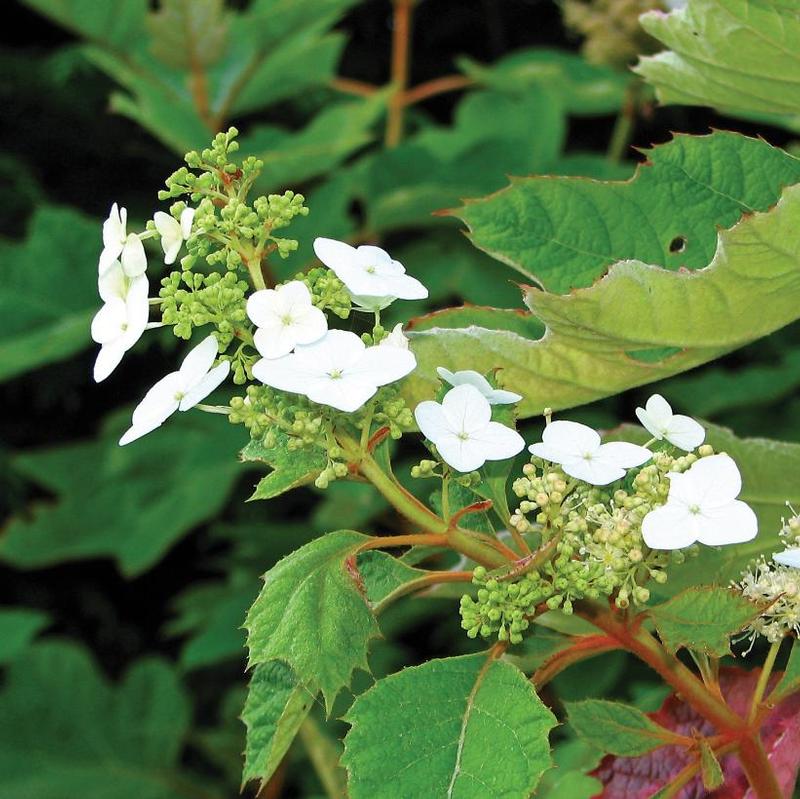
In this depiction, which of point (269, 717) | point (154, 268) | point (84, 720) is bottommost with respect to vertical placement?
point (84, 720)

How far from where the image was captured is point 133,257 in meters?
0.59

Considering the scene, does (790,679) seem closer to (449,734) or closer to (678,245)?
(449,734)

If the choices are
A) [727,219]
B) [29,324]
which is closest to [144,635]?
[29,324]

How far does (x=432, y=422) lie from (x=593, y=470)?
0.08 m

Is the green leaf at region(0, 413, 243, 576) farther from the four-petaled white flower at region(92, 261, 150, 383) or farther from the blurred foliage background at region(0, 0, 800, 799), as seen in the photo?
the four-petaled white flower at region(92, 261, 150, 383)

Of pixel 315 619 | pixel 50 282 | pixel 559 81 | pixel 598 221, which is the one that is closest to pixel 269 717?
pixel 315 619

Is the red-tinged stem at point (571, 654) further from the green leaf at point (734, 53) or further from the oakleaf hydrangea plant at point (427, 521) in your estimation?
the green leaf at point (734, 53)

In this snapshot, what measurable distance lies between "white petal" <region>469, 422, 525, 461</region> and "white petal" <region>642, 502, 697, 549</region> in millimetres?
71

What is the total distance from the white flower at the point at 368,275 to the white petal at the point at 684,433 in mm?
145

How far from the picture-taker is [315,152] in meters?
1.53

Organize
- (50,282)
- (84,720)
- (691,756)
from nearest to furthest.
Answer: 1. (691,756)
2. (50,282)
3. (84,720)

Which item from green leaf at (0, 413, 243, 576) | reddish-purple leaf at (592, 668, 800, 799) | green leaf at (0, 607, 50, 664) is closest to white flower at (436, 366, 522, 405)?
reddish-purple leaf at (592, 668, 800, 799)

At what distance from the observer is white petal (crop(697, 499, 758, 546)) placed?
512 millimetres

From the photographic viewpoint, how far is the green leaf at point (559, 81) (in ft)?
6.24
